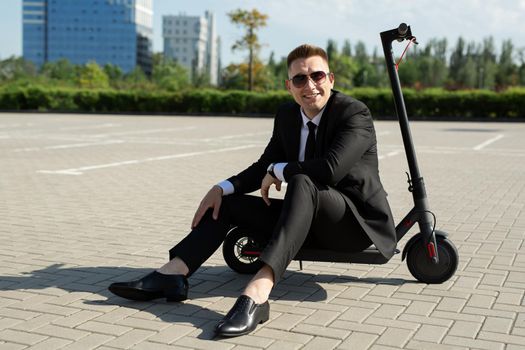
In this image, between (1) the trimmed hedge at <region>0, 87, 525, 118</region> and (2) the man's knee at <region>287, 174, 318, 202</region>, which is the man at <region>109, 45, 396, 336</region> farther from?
(1) the trimmed hedge at <region>0, 87, 525, 118</region>

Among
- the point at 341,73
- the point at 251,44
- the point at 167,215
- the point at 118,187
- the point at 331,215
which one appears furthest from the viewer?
the point at 341,73

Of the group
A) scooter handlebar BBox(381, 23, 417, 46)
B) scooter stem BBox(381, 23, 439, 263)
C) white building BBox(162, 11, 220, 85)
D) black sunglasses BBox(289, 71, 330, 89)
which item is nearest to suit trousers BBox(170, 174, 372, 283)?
scooter stem BBox(381, 23, 439, 263)

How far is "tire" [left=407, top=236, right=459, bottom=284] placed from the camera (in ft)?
14.4

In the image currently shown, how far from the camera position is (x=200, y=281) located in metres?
4.50

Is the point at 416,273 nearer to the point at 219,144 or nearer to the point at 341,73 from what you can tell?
the point at 219,144

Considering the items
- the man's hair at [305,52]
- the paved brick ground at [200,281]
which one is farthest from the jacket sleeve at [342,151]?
the paved brick ground at [200,281]

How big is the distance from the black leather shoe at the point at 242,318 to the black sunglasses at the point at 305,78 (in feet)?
4.02

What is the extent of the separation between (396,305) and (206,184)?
5939 mm

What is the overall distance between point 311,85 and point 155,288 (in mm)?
1378

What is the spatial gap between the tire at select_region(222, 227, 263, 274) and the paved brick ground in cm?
9

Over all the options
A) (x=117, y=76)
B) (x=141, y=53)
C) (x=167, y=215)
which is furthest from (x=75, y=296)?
(x=141, y=53)

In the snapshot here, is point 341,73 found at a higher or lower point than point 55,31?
lower

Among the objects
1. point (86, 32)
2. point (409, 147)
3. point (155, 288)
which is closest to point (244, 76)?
point (409, 147)

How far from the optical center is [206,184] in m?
9.74
